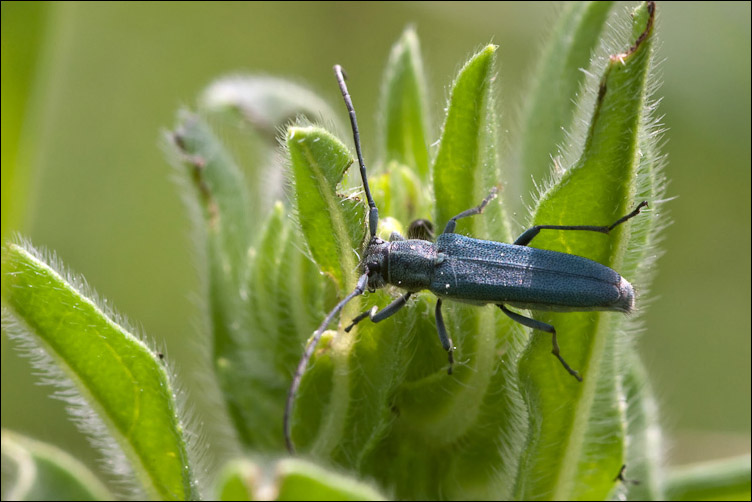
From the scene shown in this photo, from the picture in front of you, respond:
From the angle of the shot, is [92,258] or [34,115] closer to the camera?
[34,115]

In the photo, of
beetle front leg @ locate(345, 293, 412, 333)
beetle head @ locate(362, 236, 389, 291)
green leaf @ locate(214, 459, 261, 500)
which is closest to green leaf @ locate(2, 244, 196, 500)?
green leaf @ locate(214, 459, 261, 500)

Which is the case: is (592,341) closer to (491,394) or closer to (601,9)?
(491,394)

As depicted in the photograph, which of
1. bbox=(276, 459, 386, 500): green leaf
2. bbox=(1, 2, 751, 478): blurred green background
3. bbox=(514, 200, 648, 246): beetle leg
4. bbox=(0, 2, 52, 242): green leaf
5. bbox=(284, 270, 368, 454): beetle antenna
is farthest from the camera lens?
bbox=(1, 2, 751, 478): blurred green background

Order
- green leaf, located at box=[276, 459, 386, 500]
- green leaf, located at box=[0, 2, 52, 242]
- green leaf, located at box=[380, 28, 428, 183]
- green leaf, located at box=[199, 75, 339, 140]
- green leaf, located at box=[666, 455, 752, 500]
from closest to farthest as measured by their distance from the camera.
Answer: green leaf, located at box=[276, 459, 386, 500], green leaf, located at box=[0, 2, 52, 242], green leaf, located at box=[666, 455, 752, 500], green leaf, located at box=[380, 28, 428, 183], green leaf, located at box=[199, 75, 339, 140]

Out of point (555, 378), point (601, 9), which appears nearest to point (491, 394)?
point (555, 378)

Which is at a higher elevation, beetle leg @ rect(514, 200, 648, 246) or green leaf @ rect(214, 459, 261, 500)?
beetle leg @ rect(514, 200, 648, 246)

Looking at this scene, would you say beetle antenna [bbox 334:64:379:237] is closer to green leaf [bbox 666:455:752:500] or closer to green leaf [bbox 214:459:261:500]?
green leaf [bbox 214:459:261:500]
